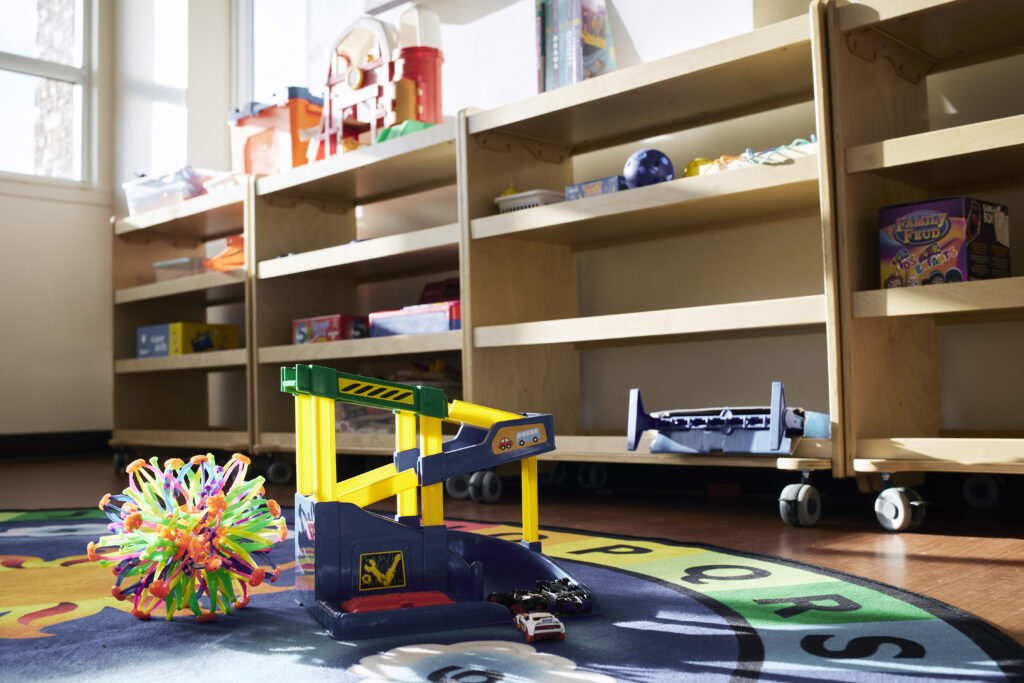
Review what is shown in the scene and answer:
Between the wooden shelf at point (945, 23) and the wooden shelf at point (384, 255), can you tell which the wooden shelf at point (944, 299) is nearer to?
the wooden shelf at point (945, 23)

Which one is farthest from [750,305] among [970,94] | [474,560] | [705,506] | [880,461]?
[474,560]

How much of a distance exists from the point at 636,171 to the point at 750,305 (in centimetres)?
47

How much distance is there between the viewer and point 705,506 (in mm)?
2334

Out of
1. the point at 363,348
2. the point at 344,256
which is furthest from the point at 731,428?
the point at 344,256

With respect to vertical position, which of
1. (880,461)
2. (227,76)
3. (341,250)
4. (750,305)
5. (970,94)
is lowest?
(880,461)

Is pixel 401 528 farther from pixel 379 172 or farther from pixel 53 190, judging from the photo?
pixel 53 190

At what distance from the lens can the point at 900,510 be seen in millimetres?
1817

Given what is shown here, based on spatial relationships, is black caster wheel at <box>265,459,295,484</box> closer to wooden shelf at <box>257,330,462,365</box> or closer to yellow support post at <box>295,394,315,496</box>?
wooden shelf at <box>257,330,462,365</box>

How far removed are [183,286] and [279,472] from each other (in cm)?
92

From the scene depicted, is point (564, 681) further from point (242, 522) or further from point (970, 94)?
point (970, 94)

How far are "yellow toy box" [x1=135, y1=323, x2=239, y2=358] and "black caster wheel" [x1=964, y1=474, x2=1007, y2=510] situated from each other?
2.71 m

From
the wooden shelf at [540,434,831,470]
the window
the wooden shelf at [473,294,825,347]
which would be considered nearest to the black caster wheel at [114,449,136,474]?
the window

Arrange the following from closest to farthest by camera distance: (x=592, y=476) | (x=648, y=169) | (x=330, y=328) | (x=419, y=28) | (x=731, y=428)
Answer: (x=731, y=428)
(x=648, y=169)
(x=592, y=476)
(x=330, y=328)
(x=419, y=28)

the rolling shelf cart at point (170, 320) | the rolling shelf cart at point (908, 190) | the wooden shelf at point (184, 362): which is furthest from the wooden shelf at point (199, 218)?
the rolling shelf cart at point (908, 190)
